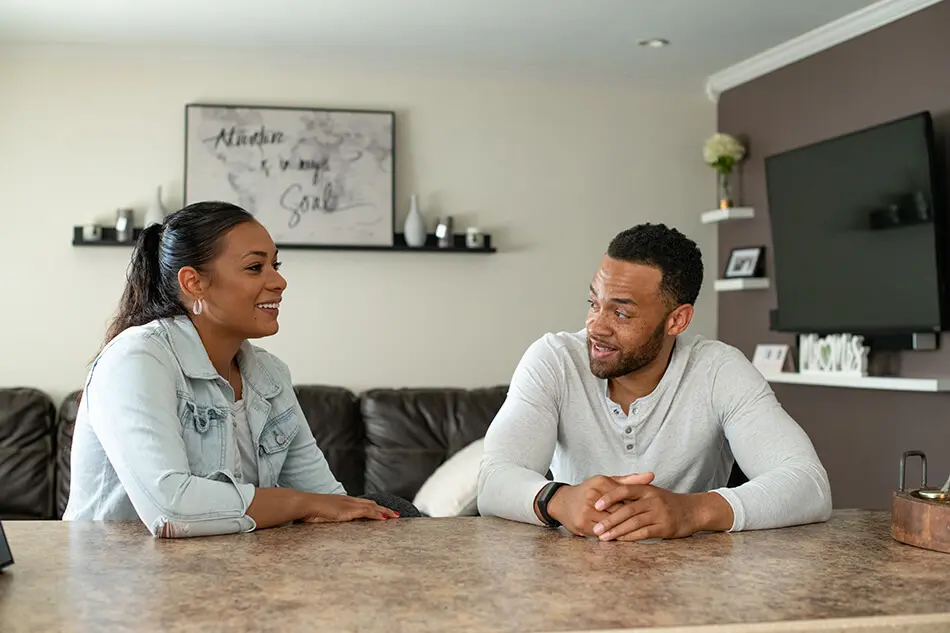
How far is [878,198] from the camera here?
12.9 ft

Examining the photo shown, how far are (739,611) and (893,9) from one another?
11.1 ft

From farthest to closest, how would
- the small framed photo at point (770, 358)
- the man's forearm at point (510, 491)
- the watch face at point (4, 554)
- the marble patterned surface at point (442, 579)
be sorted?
1. the small framed photo at point (770, 358)
2. the man's forearm at point (510, 491)
3. the watch face at point (4, 554)
4. the marble patterned surface at point (442, 579)

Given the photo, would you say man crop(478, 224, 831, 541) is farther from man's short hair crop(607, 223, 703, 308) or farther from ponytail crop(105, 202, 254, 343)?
ponytail crop(105, 202, 254, 343)

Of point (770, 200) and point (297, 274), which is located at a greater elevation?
point (770, 200)

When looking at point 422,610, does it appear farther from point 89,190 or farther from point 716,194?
point 716,194

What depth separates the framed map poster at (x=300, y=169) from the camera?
15.4 ft

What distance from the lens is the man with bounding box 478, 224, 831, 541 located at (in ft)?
7.04

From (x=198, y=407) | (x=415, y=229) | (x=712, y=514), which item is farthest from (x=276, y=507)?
(x=415, y=229)

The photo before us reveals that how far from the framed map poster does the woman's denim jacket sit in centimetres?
256

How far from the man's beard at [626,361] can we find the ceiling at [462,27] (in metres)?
2.06

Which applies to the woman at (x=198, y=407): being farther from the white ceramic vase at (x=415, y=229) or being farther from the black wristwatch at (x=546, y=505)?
the white ceramic vase at (x=415, y=229)

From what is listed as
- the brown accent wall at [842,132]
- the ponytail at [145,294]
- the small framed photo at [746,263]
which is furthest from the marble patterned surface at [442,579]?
the small framed photo at [746,263]

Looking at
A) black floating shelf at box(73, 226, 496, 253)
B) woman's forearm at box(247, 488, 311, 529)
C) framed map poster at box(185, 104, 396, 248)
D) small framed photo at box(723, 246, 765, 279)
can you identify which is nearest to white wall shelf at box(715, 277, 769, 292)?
small framed photo at box(723, 246, 765, 279)

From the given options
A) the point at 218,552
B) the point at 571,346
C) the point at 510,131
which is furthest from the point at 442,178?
the point at 218,552
